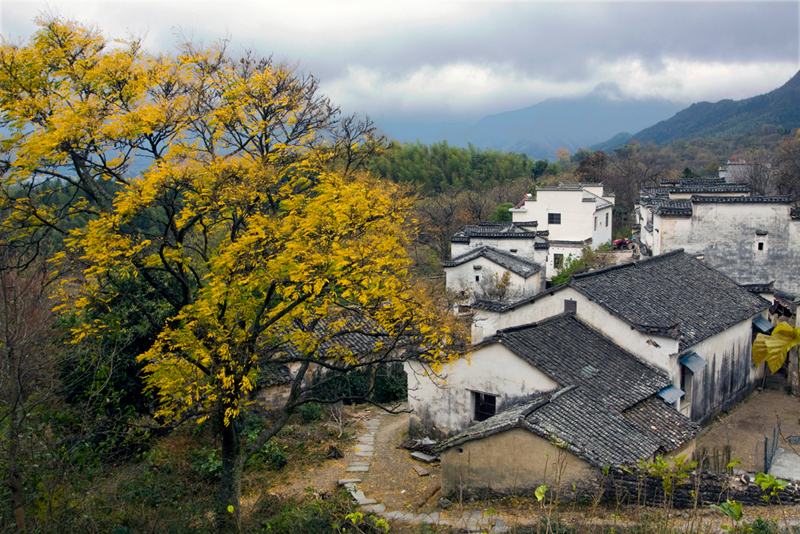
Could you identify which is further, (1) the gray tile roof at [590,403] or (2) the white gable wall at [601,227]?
(2) the white gable wall at [601,227]

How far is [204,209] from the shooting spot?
1082 centimetres

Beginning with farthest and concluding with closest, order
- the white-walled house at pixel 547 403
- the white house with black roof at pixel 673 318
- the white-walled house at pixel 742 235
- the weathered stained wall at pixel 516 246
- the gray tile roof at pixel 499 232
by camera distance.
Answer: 1. the weathered stained wall at pixel 516 246
2. the gray tile roof at pixel 499 232
3. the white-walled house at pixel 742 235
4. the white house with black roof at pixel 673 318
5. the white-walled house at pixel 547 403

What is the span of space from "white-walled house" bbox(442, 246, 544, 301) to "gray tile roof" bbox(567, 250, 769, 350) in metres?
8.76

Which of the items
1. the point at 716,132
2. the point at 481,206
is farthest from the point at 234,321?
the point at 716,132

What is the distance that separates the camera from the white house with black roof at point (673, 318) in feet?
55.1

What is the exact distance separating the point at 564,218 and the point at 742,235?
42.5 ft

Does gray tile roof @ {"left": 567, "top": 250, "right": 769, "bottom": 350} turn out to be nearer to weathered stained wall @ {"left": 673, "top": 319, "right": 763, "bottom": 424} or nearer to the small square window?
weathered stained wall @ {"left": 673, "top": 319, "right": 763, "bottom": 424}

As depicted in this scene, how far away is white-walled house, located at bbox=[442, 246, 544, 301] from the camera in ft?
101

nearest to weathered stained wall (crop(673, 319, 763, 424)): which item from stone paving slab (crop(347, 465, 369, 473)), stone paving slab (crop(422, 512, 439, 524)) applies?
stone paving slab (crop(422, 512, 439, 524))

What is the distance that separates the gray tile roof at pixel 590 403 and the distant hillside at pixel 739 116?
4873 inches

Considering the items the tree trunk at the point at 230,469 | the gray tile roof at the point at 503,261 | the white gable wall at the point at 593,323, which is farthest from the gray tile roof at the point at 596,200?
the tree trunk at the point at 230,469

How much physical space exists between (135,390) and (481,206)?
35.7m

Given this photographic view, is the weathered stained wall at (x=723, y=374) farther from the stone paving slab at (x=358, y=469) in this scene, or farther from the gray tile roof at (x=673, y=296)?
the stone paving slab at (x=358, y=469)

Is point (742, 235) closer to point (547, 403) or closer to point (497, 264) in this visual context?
point (497, 264)
